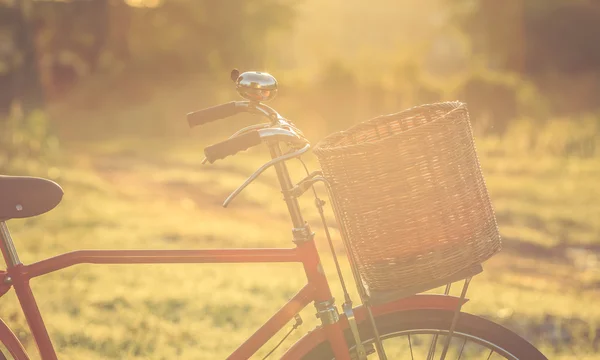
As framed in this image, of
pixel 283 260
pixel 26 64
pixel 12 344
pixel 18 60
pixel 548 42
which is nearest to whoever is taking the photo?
pixel 283 260

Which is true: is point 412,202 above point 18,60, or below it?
below

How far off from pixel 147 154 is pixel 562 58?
16936 mm

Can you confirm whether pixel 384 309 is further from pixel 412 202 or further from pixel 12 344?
pixel 12 344

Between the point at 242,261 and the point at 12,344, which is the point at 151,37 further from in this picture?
the point at 242,261

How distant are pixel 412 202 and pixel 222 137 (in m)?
19.9

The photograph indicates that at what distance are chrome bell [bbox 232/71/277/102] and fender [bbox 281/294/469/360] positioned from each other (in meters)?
0.75

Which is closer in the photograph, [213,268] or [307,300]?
[307,300]

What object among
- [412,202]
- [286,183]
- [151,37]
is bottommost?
[412,202]

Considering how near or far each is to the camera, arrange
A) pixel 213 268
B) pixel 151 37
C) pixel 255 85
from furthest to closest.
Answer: pixel 151 37
pixel 213 268
pixel 255 85

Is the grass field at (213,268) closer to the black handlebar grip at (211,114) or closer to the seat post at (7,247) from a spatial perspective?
the seat post at (7,247)

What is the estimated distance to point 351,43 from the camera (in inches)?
1906

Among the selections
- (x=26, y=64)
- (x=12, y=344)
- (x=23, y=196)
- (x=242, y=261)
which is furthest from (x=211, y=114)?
(x=26, y=64)

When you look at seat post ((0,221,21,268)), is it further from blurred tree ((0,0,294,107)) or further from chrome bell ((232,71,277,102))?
blurred tree ((0,0,294,107))

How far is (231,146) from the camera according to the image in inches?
83.9
